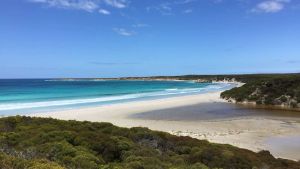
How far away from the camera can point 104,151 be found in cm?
898

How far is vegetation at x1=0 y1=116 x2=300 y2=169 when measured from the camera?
746cm

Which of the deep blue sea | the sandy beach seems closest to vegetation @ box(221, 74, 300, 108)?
the sandy beach

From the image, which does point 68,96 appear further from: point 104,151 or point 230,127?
point 104,151

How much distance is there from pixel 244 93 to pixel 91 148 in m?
40.1

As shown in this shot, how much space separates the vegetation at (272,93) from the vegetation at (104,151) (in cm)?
3100

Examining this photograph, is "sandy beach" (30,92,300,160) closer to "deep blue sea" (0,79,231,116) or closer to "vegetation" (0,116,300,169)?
"vegetation" (0,116,300,169)

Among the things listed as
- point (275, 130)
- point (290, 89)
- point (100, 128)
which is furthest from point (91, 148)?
point (290, 89)

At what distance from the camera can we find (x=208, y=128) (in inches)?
923

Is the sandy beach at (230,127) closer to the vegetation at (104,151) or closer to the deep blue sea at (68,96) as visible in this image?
the vegetation at (104,151)

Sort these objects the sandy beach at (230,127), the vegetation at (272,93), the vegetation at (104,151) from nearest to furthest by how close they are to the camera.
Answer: the vegetation at (104,151) → the sandy beach at (230,127) → the vegetation at (272,93)

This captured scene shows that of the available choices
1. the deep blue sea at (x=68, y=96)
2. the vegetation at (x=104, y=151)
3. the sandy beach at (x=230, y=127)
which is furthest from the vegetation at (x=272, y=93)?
the vegetation at (x=104, y=151)

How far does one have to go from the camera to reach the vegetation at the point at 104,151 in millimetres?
7465

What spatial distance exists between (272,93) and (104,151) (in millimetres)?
38087

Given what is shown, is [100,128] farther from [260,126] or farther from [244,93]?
[244,93]
